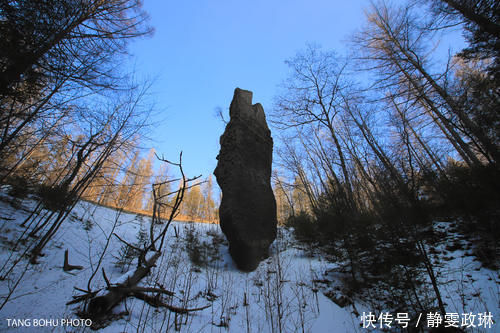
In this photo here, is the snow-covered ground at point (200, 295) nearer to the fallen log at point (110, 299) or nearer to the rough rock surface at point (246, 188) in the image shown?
the fallen log at point (110, 299)

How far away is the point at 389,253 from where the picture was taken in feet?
12.5

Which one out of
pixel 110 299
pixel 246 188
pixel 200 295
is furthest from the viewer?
pixel 246 188

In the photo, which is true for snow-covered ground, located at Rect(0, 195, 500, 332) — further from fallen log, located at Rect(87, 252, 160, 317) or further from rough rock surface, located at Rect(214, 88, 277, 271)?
rough rock surface, located at Rect(214, 88, 277, 271)

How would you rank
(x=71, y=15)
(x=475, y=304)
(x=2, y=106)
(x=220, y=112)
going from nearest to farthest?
(x=475, y=304) < (x=2, y=106) < (x=71, y=15) < (x=220, y=112)

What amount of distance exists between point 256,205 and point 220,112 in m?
7.19

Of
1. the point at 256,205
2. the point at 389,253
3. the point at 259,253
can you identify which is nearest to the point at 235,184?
the point at 256,205

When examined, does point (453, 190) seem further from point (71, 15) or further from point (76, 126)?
point (76, 126)

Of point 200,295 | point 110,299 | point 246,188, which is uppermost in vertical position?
point 246,188

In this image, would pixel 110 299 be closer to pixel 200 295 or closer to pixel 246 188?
pixel 200 295

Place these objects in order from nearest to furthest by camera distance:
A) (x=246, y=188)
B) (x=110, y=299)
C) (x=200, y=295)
Answer: (x=110, y=299)
(x=200, y=295)
(x=246, y=188)

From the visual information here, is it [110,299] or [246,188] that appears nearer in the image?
[110,299]

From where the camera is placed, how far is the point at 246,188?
216 inches

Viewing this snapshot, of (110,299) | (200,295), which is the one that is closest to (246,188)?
(200,295)

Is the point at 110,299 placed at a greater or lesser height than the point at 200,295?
greater
